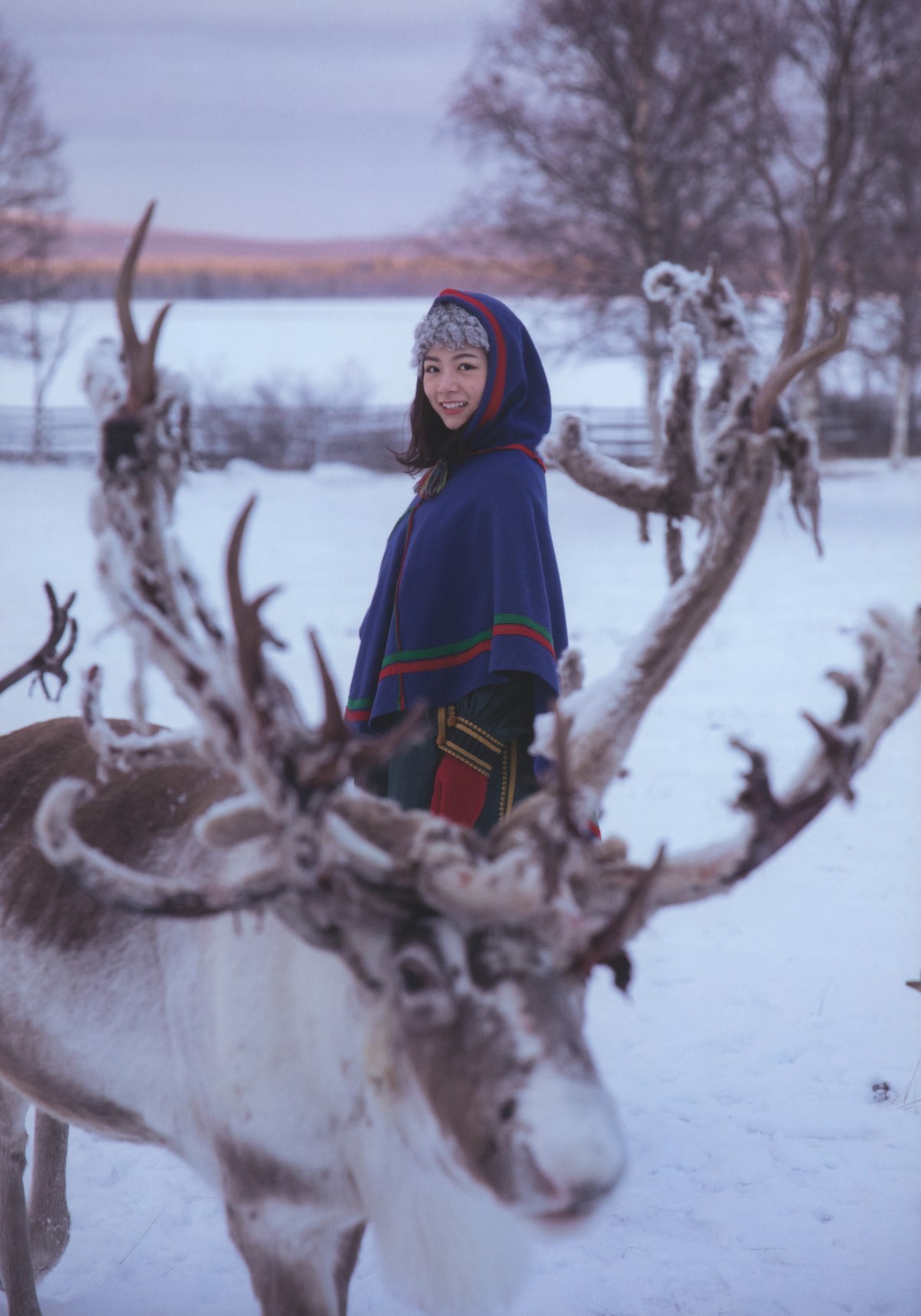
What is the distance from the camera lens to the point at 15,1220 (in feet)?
7.90

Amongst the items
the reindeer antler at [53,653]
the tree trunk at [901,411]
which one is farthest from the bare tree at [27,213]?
the tree trunk at [901,411]

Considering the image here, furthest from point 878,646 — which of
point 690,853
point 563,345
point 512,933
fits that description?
point 563,345

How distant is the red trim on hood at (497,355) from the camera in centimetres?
230

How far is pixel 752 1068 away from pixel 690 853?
A: 218 centimetres

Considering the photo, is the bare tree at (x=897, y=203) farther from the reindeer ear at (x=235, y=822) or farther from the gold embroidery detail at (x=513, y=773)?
the reindeer ear at (x=235, y=822)

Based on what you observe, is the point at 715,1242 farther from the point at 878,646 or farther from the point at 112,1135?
the point at 878,646

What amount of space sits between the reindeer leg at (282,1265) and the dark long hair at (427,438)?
4.93ft

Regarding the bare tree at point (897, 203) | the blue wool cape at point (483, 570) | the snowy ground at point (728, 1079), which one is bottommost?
the snowy ground at point (728, 1079)

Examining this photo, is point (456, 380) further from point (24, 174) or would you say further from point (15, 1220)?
point (24, 174)

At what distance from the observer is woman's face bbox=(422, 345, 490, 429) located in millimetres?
2311

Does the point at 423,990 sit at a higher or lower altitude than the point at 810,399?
lower

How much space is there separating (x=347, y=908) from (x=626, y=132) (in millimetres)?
13563

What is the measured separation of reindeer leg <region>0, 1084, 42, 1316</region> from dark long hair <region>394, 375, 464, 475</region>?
1614mm

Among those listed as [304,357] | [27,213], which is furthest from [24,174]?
[304,357]
